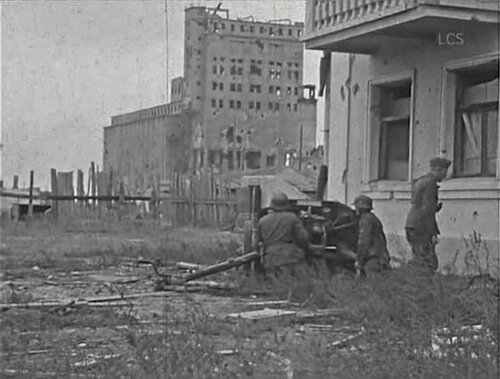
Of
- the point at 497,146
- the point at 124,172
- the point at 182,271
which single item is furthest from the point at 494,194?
the point at 124,172

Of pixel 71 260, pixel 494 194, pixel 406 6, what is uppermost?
pixel 406 6

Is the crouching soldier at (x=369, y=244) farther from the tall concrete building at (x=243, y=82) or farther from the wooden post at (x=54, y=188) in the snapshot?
the wooden post at (x=54, y=188)

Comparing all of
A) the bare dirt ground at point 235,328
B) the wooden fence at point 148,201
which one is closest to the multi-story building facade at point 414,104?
the bare dirt ground at point 235,328

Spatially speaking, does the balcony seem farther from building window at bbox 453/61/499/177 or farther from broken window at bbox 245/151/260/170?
broken window at bbox 245/151/260/170

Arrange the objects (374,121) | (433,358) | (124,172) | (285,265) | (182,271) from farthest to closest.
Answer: (124,172), (374,121), (182,271), (285,265), (433,358)

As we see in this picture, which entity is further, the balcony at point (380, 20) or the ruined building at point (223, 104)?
the ruined building at point (223, 104)

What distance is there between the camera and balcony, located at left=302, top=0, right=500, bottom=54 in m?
17.1

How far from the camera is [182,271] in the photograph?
19.2 m

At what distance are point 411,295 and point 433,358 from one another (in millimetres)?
3206

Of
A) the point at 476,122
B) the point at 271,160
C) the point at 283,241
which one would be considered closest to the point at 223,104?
the point at 476,122

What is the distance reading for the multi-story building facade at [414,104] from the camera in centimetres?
1736

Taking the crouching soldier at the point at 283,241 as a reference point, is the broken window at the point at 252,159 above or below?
above

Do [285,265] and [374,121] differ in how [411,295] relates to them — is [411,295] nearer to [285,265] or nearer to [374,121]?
[285,265]

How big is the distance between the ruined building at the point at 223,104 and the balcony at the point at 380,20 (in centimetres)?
155
